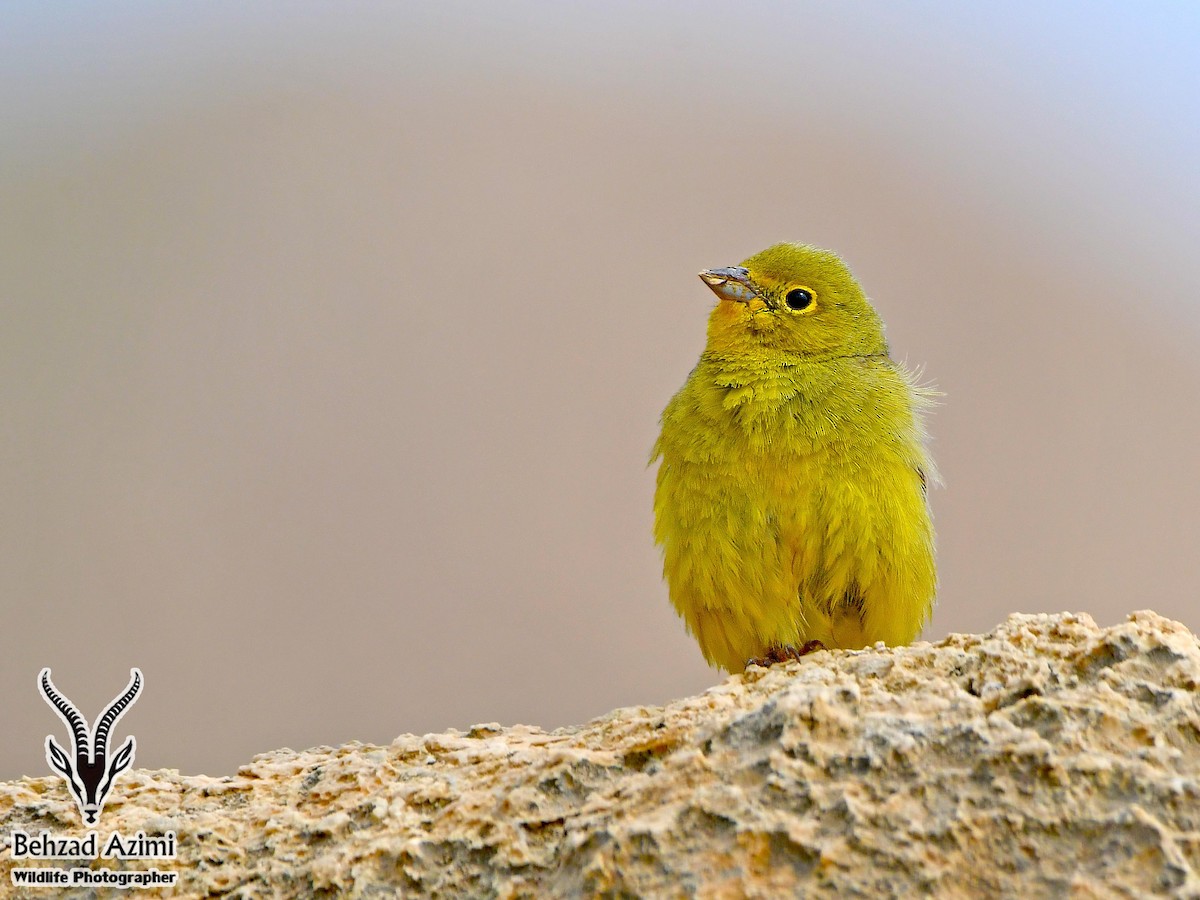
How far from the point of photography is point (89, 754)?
2.83 m

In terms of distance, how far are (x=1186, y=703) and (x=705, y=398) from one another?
7.48 ft

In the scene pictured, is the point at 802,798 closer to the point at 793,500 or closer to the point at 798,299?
the point at 793,500

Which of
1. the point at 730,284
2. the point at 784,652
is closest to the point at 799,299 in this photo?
the point at 730,284

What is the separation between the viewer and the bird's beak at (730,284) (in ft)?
14.6

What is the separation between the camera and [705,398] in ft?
13.9

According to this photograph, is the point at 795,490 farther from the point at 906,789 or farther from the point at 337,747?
the point at 906,789

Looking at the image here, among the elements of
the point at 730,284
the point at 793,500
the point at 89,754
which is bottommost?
the point at 89,754

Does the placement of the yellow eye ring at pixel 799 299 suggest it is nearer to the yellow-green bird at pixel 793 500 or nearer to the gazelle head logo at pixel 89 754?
the yellow-green bird at pixel 793 500

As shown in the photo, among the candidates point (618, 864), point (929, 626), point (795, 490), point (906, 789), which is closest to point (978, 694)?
point (906, 789)

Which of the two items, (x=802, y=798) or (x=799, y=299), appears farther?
(x=799, y=299)

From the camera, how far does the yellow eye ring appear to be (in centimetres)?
446

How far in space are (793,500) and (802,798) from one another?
1.98 metres

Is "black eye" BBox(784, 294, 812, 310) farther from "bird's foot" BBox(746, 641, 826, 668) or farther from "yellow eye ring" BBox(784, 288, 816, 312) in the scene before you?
"bird's foot" BBox(746, 641, 826, 668)

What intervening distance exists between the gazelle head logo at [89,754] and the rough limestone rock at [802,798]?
43mm
